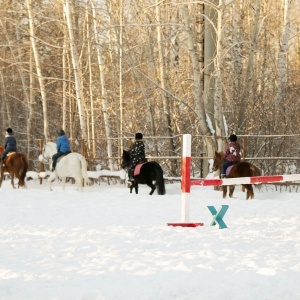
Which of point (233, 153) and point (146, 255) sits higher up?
point (233, 153)

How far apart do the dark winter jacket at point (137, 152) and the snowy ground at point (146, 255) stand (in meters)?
6.34

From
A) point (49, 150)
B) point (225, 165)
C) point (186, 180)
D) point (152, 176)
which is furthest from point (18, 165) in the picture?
point (186, 180)

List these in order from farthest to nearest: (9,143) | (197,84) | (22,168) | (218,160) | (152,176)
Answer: (9,143) → (22,168) → (197,84) → (218,160) → (152,176)

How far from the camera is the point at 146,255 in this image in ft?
25.8

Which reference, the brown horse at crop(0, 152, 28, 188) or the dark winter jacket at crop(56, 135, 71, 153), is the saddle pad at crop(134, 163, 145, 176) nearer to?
the dark winter jacket at crop(56, 135, 71, 153)

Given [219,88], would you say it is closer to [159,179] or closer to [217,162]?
[217,162]

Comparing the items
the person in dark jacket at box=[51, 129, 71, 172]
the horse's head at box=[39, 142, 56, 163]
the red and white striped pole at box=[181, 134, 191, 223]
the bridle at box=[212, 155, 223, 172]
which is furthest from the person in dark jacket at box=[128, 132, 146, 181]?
the red and white striped pole at box=[181, 134, 191, 223]

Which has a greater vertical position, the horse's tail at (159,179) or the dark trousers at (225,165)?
the dark trousers at (225,165)

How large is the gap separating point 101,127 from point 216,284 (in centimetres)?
2935

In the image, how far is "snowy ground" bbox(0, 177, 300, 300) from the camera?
19.7 ft

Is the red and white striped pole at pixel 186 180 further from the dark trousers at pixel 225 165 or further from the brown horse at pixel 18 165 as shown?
the brown horse at pixel 18 165

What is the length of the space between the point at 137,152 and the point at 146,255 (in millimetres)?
12387

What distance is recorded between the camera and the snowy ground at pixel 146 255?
6.02 m

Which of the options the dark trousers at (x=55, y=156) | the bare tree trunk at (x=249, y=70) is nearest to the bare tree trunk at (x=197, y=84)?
the bare tree trunk at (x=249, y=70)
